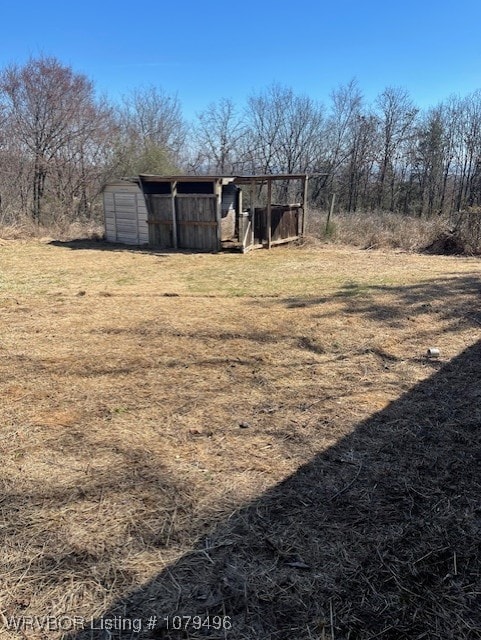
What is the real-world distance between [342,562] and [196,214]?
12.8 meters

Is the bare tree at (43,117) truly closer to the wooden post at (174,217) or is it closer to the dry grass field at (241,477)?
the wooden post at (174,217)

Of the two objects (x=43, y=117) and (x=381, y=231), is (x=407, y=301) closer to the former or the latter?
(x=381, y=231)

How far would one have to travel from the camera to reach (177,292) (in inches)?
306

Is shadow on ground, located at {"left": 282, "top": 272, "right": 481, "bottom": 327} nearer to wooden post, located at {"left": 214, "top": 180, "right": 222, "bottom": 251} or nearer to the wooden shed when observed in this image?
wooden post, located at {"left": 214, "top": 180, "right": 222, "bottom": 251}

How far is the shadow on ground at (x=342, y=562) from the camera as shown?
1623mm

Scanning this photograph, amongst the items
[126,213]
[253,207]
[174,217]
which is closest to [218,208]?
[253,207]

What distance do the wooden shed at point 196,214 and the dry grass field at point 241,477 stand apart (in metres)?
8.37

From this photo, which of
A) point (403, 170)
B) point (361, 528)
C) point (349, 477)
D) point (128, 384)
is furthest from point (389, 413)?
point (403, 170)

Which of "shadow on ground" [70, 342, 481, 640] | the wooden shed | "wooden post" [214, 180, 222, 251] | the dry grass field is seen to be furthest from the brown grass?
"shadow on ground" [70, 342, 481, 640]

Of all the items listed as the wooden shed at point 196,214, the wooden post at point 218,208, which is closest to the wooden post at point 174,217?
the wooden shed at point 196,214

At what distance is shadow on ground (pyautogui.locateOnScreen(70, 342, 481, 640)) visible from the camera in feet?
5.32

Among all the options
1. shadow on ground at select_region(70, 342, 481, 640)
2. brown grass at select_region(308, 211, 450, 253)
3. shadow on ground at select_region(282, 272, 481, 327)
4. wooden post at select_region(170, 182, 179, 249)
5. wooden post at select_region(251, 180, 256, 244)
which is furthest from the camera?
brown grass at select_region(308, 211, 450, 253)

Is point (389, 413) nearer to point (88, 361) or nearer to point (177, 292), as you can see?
point (88, 361)

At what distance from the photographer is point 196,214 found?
13844 mm
